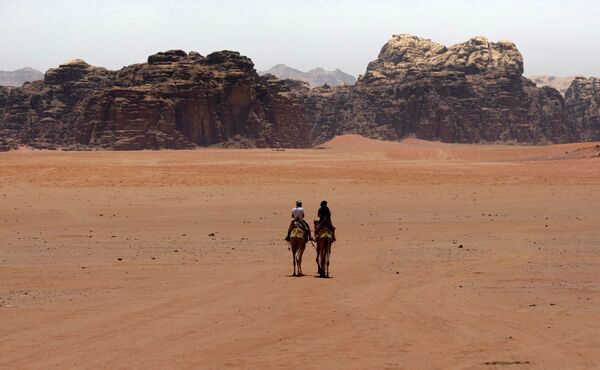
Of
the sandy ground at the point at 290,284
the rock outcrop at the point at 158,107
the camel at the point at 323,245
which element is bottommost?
the sandy ground at the point at 290,284

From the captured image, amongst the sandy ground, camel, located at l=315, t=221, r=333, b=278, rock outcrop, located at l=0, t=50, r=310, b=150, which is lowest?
the sandy ground

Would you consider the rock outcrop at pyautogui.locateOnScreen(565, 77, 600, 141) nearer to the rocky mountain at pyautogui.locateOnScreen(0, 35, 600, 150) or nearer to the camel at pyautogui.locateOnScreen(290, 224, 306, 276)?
the rocky mountain at pyautogui.locateOnScreen(0, 35, 600, 150)

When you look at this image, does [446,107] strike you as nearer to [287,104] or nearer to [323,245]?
[287,104]

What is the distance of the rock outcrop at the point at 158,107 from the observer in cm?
9350

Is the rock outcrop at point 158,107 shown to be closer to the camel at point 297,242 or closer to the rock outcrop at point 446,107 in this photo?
the rock outcrop at point 446,107

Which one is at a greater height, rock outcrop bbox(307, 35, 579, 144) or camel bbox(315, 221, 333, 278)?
rock outcrop bbox(307, 35, 579, 144)

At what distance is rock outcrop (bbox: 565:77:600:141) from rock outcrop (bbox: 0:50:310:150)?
7511 centimetres

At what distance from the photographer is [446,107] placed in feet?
453

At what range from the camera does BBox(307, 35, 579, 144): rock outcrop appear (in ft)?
456

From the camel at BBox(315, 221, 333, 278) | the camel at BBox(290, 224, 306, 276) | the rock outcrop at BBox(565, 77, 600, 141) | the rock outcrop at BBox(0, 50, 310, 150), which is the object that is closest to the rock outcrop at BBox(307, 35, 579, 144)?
the rock outcrop at BBox(565, 77, 600, 141)

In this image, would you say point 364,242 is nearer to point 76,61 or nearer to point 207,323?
point 207,323

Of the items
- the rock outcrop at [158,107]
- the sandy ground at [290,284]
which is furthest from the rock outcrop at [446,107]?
the sandy ground at [290,284]

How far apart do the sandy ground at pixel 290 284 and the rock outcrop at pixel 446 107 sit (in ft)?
351

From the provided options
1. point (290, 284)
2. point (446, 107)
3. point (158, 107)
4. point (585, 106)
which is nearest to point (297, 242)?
point (290, 284)
